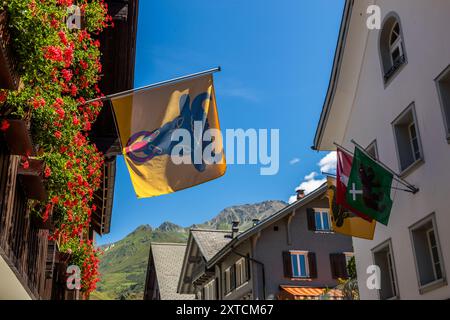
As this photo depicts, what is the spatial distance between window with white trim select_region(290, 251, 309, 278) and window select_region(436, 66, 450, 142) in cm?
1918

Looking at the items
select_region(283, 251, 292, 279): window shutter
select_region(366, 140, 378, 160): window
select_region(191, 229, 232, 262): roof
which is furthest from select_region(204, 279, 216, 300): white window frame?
select_region(366, 140, 378, 160): window

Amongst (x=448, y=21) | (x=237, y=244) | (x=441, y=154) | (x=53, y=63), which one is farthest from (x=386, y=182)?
(x=237, y=244)

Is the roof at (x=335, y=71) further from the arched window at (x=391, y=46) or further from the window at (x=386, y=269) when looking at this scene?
the window at (x=386, y=269)

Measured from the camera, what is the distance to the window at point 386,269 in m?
14.7

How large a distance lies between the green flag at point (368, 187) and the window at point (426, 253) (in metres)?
1.21

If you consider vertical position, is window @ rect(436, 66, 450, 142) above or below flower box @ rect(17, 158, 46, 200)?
above

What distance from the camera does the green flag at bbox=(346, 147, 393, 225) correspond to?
12.1 m

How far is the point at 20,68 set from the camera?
305 inches

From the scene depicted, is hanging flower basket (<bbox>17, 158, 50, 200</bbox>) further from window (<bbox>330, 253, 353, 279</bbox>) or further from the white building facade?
window (<bbox>330, 253, 353, 279</bbox>)

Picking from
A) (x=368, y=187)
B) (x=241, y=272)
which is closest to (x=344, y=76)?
(x=368, y=187)

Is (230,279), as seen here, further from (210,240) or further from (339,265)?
(339,265)

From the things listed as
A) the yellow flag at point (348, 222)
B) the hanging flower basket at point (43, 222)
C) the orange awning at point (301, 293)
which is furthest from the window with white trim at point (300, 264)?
the hanging flower basket at point (43, 222)

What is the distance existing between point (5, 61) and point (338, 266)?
26.2 m
